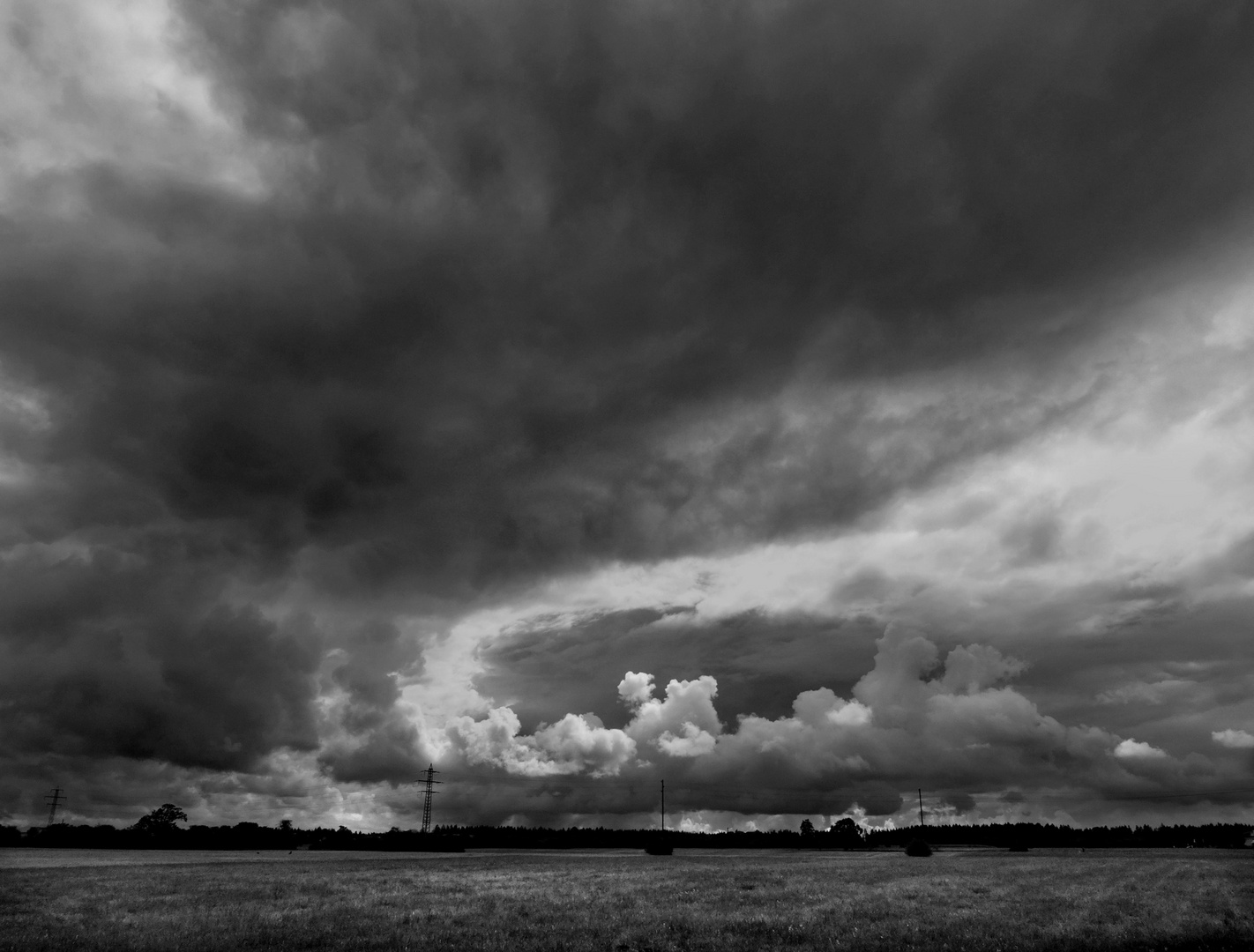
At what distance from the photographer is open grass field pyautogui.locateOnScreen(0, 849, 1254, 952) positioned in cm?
2577

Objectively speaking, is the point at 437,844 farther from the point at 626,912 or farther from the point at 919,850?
Answer: the point at 626,912

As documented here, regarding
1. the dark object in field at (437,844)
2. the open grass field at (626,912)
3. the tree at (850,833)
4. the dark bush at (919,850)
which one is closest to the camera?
the open grass field at (626,912)

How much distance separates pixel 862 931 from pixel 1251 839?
601 feet

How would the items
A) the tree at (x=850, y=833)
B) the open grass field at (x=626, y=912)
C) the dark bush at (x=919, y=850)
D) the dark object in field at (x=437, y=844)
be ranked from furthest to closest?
the tree at (x=850, y=833)
the dark object in field at (x=437, y=844)
the dark bush at (x=919, y=850)
the open grass field at (x=626, y=912)

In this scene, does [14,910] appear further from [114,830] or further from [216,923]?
[114,830]

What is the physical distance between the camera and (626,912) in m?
33.0

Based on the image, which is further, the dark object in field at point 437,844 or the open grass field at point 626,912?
the dark object in field at point 437,844

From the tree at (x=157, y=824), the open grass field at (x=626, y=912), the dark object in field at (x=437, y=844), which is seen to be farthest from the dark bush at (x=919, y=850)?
the tree at (x=157, y=824)

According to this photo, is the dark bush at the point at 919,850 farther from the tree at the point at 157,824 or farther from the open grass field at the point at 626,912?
the tree at the point at 157,824

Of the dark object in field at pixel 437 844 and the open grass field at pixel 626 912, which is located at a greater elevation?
the open grass field at pixel 626 912

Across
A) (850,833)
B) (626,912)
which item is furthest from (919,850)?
(626,912)

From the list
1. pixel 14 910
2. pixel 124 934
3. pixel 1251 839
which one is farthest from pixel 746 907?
pixel 1251 839

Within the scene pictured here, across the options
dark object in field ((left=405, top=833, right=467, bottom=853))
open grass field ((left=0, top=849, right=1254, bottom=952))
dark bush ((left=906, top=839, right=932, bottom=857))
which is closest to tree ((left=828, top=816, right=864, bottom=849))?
dark bush ((left=906, top=839, right=932, bottom=857))

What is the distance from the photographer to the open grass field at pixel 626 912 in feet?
84.5
